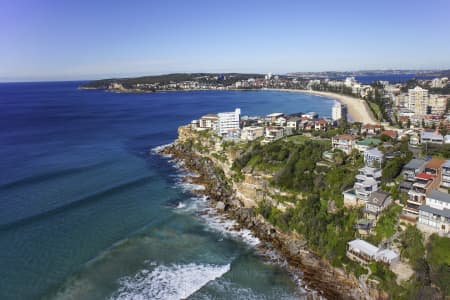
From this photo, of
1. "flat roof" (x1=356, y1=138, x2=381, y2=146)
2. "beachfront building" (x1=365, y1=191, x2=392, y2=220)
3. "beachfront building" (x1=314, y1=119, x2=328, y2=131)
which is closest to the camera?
"beachfront building" (x1=365, y1=191, x2=392, y2=220)

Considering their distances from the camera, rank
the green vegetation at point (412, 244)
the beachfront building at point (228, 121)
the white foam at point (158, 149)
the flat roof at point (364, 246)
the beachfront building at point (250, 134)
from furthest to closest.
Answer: the beachfront building at point (228, 121) < the white foam at point (158, 149) < the beachfront building at point (250, 134) < the flat roof at point (364, 246) < the green vegetation at point (412, 244)

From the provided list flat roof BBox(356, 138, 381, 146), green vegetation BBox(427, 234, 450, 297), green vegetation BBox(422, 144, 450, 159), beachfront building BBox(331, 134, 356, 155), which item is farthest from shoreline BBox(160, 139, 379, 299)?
green vegetation BBox(422, 144, 450, 159)

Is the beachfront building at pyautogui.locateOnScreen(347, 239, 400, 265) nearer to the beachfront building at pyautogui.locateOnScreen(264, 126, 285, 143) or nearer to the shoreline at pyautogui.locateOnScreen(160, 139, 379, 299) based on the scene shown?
the shoreline at pyautogui.locateOnScreen(160, 139, 379, 299)

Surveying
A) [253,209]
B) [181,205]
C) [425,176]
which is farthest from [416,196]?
[181,205]

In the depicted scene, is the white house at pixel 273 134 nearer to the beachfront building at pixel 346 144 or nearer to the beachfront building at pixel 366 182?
the beachfront building at pixel 346 144

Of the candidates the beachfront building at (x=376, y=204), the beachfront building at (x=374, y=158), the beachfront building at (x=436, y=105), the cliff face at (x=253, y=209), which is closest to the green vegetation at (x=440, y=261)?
the cliff face at (x=253, y=209)
